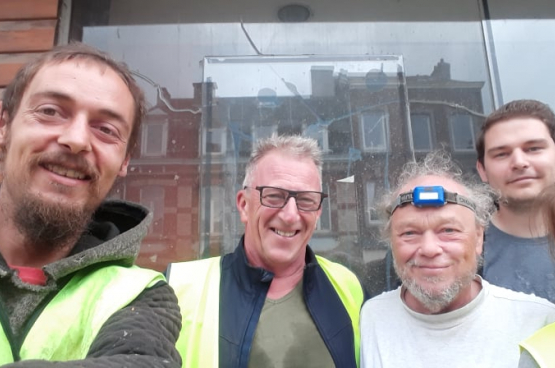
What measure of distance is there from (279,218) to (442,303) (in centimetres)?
66

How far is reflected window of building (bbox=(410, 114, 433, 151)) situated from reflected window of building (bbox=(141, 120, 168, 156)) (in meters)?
1.57

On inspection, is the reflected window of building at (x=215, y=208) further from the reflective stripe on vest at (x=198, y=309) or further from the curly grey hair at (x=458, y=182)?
the curly grey hair at (x=458, y=182)

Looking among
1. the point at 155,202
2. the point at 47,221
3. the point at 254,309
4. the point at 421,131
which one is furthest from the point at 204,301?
the point at 421,131

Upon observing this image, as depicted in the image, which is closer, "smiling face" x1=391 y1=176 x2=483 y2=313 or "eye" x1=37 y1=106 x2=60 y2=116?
"eye" x1=37 y1=106 x2=60 y2=116

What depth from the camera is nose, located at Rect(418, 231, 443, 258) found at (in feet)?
5.04

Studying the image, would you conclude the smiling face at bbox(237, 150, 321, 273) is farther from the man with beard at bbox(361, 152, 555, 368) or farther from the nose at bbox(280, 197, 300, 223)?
the man with beard at bbox(361, 152, 555, 368)

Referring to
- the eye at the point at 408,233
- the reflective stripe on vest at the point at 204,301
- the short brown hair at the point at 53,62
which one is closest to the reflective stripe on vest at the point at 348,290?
the reflective stripe on vest at the point at 204,301

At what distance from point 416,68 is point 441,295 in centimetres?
193

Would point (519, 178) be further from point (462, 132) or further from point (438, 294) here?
point (462, 132)

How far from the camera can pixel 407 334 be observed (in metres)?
1.52

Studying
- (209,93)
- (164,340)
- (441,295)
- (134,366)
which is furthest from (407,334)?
(209,93)

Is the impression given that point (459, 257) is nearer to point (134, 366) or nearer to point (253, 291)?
point (253, 291)

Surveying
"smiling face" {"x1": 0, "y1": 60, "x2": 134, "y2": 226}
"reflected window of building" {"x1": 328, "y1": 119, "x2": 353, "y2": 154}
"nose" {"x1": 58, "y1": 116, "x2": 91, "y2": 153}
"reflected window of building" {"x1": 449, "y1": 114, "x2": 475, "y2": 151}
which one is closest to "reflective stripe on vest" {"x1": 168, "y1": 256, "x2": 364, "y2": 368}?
"smiling face" {"x1": 0, "y1": 60, "x2": 134, "y2": 226}

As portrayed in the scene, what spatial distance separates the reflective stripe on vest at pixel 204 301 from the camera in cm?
154
